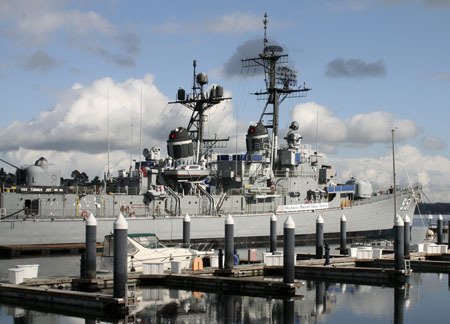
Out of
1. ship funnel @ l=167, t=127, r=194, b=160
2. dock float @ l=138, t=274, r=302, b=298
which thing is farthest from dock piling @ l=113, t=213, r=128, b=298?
ship funnel @ l=167, t=127, r=194, b=160

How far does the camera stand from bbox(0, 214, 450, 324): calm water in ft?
66.0

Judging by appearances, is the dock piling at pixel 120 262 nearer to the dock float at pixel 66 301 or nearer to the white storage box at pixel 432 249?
the dock float at pixel 66 301

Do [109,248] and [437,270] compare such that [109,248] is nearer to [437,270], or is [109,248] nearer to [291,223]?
[291,223]

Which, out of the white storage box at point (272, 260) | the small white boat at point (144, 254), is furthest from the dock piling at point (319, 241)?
the small white boat at point (144, 254)

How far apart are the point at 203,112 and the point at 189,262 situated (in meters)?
28.2

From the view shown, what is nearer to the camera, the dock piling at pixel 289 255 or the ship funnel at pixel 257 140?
the dock piling at pixel 289 255

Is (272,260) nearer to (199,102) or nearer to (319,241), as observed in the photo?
(319,241)

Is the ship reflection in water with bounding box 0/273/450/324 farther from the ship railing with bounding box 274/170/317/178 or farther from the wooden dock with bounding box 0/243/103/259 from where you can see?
the ship railing with bounding box 274/170/317/178

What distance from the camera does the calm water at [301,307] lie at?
20125mm

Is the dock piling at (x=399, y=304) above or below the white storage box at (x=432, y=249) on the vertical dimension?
below

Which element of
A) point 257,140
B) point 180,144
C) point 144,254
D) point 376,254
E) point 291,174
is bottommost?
point 376,254

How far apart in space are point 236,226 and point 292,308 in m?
29.6

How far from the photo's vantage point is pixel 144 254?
92.6 feet

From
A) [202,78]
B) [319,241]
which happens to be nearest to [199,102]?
[202,78]
